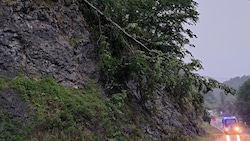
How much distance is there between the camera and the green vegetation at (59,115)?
7.42 m

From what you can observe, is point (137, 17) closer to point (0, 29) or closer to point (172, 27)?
point (172, 27)

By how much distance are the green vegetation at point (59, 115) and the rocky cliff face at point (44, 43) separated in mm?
553

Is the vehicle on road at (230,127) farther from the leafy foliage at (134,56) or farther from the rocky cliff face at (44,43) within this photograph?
the rocky cliff face at (44,43)

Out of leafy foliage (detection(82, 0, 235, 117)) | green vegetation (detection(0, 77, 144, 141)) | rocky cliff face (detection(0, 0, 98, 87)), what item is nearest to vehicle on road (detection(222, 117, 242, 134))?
leafy foliage (detection(82, 0, 235, 117))

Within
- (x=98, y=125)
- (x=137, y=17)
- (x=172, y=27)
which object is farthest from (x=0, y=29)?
(x=172, y=27)

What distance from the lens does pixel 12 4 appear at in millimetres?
9930

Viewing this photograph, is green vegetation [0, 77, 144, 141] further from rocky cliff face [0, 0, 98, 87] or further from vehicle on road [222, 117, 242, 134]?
vehicle on road [222, 117, 242, 134]

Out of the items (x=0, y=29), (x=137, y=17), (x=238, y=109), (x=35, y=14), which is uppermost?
(x=137, y=17)

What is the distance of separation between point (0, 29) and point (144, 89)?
231 inches

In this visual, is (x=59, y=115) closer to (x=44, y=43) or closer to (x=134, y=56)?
(x=44, y=43)

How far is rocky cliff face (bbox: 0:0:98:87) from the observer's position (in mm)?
9195

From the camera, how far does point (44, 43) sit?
10.3m

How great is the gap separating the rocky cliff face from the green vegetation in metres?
0.55

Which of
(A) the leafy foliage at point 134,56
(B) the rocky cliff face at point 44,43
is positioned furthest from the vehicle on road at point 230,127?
(B) the rocky cliff face at point 44,43
